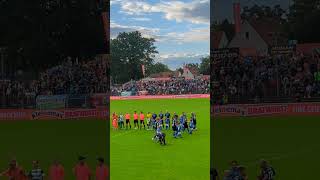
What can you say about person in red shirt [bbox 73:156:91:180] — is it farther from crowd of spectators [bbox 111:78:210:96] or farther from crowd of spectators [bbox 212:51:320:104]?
crowd of spectators [bbox 111:78:210:96]

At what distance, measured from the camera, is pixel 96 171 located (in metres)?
12.3

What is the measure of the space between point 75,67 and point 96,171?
12.4 ft

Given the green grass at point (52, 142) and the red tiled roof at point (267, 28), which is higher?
the red tiled roof at point (267, 28)

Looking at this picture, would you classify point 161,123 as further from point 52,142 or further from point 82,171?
point 82,171

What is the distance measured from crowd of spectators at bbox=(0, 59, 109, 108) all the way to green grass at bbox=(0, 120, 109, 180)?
3.12 ft

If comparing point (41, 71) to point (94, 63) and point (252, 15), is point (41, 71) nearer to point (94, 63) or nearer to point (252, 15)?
point (94, 63)

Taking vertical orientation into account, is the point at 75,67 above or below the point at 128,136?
above

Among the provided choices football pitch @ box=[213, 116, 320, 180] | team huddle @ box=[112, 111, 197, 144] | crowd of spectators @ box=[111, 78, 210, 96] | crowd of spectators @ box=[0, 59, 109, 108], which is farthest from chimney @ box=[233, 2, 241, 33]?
crowd of spectators @ box=[111, 78, 210, 96]

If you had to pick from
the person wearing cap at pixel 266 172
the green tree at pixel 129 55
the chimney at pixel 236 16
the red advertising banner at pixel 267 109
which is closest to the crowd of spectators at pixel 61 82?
the red advertising banner at pixel 267 109

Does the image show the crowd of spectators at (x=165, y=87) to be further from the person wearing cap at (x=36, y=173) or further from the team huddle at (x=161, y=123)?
the person wearing cap at (x=36, y=173)

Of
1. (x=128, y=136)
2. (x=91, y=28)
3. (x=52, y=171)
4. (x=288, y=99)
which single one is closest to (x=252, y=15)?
(x=288, y=99)

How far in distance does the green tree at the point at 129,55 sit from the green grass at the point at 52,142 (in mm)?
40280

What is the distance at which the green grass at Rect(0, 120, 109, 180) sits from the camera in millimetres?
13258

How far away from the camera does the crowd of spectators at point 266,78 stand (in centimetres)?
1474
